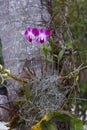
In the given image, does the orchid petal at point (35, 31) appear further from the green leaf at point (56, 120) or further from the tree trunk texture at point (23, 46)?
the green leaf at point (56, 120)

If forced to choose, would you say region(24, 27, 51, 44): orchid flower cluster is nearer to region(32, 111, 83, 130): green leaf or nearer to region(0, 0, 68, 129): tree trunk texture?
region(0, 0, 68, 129): tree trunk texture

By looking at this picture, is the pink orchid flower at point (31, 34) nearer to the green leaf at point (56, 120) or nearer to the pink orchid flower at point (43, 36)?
the pink orchid flower at point (43, 36)

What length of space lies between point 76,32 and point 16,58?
Result: 2.29 m

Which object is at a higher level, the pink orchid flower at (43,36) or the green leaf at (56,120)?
the pink orchid flower at (43,36)

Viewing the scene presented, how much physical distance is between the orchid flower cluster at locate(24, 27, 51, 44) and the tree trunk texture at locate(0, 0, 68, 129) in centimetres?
3

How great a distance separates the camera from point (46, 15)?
4.52ft

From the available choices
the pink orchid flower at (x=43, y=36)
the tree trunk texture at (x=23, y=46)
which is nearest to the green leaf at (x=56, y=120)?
the tree trunk texture at (x=23, y=46)

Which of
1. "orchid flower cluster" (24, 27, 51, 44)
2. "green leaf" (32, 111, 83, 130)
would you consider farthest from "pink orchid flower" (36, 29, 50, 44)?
"green leaf" (32, 111, 83, 130)

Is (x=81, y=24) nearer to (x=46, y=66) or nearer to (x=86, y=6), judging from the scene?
(x=86, y=6)

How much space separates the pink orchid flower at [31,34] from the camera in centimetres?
126

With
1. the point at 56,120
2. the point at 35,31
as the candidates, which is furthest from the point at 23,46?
the point at 56,120

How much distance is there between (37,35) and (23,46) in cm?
8

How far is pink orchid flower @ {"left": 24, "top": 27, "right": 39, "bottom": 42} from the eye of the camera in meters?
1.26

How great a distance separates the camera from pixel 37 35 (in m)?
1.28
